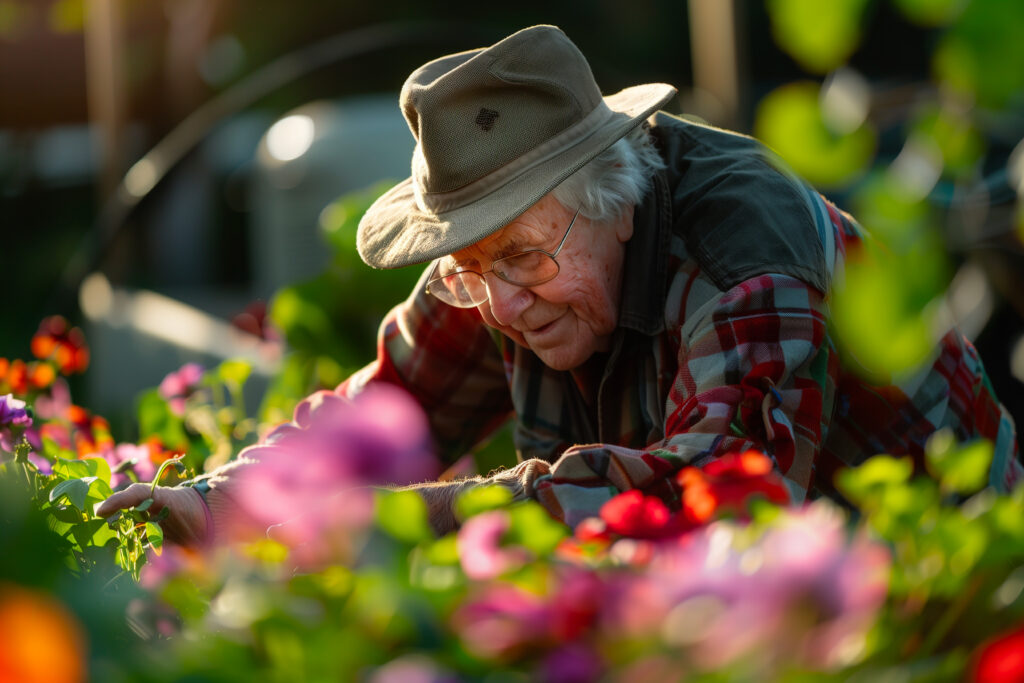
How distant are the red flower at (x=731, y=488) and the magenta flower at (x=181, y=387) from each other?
1792mm

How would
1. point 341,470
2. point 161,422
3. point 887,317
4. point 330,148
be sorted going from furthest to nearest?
point 330,148 < point 161,422 < point 341,470 < point 887,317

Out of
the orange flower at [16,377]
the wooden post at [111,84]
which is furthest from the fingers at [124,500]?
the wooden post at [111,84]

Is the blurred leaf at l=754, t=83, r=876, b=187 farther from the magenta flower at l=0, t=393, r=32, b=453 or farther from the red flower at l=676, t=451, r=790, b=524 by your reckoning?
the magenta flower at l=0, t=393, r=32, b=453

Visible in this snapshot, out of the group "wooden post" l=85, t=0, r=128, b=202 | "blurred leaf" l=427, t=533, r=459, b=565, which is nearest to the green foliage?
"blurred leaf" l=427, t=533, r=459, b=565

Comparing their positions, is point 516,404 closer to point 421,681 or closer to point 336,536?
point 336,536

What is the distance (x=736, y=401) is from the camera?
163 cm

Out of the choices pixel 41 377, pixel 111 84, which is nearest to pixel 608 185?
pixel 41 377

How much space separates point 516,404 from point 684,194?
1.92ft

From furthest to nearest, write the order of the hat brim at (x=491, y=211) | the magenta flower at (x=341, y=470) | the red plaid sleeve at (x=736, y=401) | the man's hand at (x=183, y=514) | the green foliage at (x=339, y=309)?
1. the green foliage at (x=339, y=309)
2. the hat brim at (x=491, y=211)
3. the man's hand at (x=183, y=514)
4. the red plaid sleeve at (x=736, y=401)
5. the magenta flower at (x=341, y=470)

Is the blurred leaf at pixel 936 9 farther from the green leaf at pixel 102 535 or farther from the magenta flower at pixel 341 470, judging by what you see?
the green leaf at pixel 102 535

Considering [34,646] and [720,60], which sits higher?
[34,646]

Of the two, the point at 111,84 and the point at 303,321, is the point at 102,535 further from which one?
the point at 111,84

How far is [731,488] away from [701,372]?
2.39 ft

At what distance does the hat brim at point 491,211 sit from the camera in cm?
184
